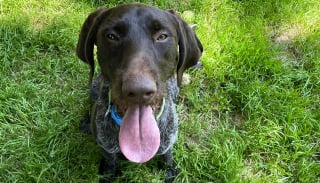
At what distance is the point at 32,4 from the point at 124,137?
252 centimetres

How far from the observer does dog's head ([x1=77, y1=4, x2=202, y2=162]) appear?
9.31 ft

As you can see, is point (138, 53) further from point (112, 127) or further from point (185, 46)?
point (112, 127)

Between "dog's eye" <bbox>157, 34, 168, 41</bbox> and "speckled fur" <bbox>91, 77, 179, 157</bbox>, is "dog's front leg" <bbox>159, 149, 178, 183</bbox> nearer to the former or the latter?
"speckled fur" <bbox>91, 77, 179, 157</bbox>

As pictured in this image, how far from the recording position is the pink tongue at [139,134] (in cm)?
315

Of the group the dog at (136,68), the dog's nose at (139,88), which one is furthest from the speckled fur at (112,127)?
the dog's nose at (139,88)

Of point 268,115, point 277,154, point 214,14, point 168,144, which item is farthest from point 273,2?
point 168,144

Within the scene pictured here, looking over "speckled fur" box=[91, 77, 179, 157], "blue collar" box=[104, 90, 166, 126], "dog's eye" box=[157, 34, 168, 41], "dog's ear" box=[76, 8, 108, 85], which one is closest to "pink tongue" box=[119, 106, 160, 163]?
"blue collar" box=[104, 90, 166, 126]

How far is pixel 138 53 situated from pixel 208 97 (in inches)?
68.5

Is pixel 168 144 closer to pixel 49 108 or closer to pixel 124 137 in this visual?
pixel 124 137

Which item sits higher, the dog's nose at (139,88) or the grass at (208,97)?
the dog's nose at (139,88)

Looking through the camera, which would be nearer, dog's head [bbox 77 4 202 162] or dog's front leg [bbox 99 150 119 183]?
dog's head [bbox 77 4 202 162]

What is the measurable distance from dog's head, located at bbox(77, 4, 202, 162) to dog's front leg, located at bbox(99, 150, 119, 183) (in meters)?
0.69

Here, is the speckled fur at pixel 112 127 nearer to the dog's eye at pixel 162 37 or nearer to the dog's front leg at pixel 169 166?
the dog's front leg at pixel 169 166

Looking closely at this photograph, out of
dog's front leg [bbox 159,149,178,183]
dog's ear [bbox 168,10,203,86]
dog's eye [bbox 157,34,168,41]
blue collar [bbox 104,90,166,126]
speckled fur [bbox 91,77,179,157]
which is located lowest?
dog's front leg [bbox 159,149,178,183]
